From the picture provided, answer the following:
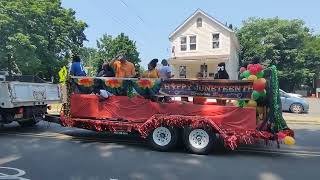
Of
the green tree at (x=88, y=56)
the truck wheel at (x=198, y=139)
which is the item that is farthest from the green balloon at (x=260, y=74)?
the green tree at (x=88, y=56)

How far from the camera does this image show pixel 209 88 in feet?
32.8

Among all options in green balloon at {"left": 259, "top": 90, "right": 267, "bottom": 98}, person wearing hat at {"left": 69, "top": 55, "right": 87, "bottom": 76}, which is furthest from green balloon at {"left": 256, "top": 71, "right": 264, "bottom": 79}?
person wearing hat at {"left": 69, "top": 55, "right": 87, "bottom": 76}

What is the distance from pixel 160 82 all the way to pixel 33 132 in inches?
186

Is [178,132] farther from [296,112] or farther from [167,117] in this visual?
[296,112]

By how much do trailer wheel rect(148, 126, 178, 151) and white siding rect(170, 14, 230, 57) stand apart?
32105 millimetres

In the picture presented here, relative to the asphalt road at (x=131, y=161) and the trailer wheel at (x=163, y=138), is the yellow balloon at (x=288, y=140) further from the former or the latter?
the trailer wheel at (x=163, y=138)

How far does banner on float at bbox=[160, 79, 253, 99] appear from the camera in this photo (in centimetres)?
969

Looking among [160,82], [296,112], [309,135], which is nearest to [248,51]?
[296,112]

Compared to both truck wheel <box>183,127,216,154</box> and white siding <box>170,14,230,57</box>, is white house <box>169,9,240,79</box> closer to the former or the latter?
Result: white siding <box>170,14,230,57</box>

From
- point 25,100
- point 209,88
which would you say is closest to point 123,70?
point 209,88

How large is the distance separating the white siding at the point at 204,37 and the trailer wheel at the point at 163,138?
32.1 m

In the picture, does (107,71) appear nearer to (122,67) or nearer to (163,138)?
(122,67)

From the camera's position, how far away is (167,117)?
385 inches

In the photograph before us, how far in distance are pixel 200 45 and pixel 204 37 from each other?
88cm
